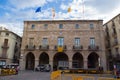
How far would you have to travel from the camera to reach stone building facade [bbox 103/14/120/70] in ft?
123

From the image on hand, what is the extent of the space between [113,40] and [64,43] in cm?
1367

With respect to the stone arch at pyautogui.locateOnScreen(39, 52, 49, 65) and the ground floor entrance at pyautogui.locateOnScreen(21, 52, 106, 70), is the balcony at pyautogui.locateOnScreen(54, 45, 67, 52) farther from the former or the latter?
the stone arch at pyautogui.locateOnScreen(39, 52, 49, 65)

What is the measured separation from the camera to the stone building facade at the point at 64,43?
34.8 m

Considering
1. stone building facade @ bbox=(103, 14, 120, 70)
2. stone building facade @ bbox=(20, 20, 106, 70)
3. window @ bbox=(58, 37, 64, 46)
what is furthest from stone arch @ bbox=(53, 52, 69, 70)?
stone building facade @ bbox=(103, 14, 120, 70)

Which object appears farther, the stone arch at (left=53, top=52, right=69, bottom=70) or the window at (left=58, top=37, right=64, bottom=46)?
the stone arch at (left=53, top=52, right=69, bottom=70)

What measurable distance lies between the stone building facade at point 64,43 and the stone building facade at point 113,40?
485cm

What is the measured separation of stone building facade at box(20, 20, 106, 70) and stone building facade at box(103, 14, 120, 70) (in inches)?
191

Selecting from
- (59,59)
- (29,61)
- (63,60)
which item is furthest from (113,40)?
(29,61)

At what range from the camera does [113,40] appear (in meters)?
39.5

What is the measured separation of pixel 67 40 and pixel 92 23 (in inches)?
293

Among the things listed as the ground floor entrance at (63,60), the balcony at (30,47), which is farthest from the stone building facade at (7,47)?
the balcony at (30,47)

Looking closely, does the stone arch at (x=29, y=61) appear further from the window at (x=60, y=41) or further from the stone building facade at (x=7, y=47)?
the window at (x=60, y=41)

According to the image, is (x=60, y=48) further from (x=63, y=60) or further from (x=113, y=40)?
(x=113, y=40)

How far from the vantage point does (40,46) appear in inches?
1404
